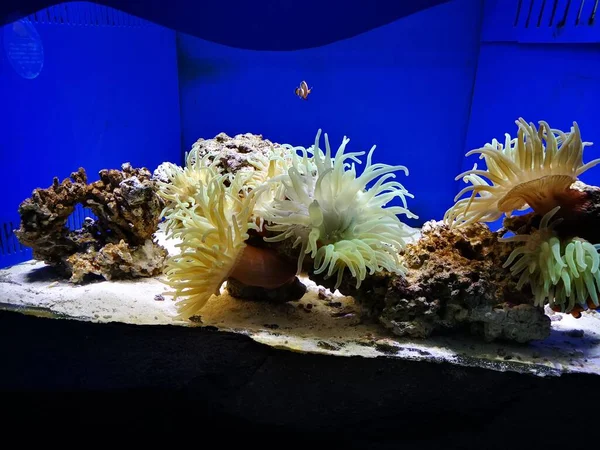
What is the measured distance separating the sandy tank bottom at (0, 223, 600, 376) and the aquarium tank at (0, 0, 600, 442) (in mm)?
14

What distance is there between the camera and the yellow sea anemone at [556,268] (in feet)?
5.67

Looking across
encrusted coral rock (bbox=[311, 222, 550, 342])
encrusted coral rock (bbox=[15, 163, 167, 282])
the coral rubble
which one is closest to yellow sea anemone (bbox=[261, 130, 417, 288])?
the coral rubble

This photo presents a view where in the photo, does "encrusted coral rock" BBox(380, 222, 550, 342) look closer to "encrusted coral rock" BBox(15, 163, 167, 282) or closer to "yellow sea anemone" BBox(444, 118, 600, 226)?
"yellow sea anemone" BBox(444, 118, 600, 226)

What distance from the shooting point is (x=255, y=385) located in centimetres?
154

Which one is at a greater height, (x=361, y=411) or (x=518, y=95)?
(x=518, y=95)

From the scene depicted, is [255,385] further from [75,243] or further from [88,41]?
[88,41]

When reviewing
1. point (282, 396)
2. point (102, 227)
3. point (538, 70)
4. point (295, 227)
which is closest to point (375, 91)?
point (538, 70)

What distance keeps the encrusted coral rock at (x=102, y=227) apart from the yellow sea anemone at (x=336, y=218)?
3.67 feet

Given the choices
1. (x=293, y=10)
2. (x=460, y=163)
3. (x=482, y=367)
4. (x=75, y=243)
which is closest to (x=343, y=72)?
(x=460, y=163)

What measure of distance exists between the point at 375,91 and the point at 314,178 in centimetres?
181

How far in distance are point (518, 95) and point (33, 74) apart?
308 cm

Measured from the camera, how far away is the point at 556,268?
1.75m

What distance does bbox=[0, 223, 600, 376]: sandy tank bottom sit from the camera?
65.8 inches

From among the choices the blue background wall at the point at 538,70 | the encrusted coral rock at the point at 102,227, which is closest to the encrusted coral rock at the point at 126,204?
the encrusted coral rock at the point at 102,227
